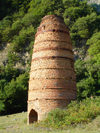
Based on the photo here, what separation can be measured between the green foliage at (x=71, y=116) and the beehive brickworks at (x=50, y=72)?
58 cm

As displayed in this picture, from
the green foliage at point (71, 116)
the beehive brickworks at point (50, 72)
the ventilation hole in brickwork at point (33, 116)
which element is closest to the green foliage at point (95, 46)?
the beehive brickworks at point (50, 72)

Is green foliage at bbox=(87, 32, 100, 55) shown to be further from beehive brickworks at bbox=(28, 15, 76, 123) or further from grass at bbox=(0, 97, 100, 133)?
grass at bbox=(0, 97, 100, 133)

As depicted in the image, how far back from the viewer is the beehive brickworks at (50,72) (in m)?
11.0

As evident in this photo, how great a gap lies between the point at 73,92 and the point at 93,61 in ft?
62.5

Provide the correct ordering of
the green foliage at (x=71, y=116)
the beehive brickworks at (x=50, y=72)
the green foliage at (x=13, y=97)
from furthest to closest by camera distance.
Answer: the green foliage at (x=13, y=97)
the beehive brickworks at (x=50, y=72)
the green foliage at (x=71, y=116)

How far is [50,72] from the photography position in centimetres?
1138

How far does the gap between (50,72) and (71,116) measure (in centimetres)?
283

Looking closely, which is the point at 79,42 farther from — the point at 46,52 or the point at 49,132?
the point at 49,132

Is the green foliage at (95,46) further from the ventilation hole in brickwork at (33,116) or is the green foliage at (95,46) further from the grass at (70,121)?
the ventilation hole in brickwork at (33,116)

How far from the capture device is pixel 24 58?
36969 millimetres

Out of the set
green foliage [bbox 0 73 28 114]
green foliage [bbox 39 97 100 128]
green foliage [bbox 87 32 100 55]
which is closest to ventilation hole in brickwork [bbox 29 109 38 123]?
green foliage [bbox 39 97 100 128]

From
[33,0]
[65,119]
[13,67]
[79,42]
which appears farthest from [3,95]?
[33,0]

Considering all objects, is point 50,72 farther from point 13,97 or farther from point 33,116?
point 13,97

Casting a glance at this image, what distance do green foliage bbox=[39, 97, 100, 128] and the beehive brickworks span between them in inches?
22.7
